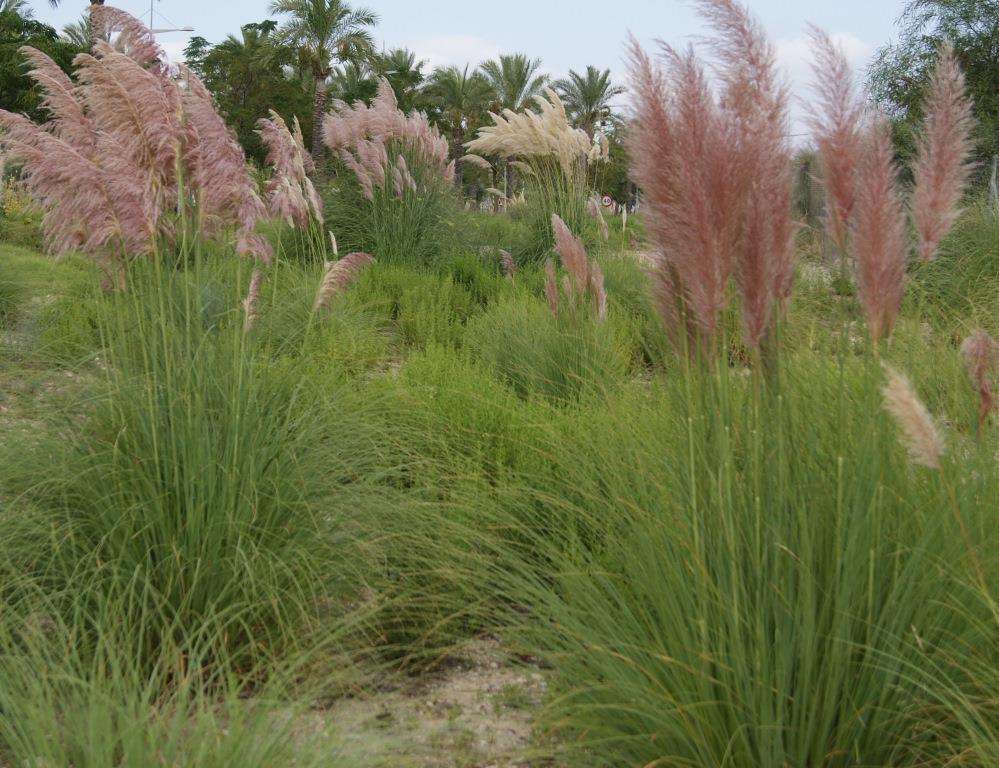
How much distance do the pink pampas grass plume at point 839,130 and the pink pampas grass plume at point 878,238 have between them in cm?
3

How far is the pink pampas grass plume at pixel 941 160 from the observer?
6.78ft

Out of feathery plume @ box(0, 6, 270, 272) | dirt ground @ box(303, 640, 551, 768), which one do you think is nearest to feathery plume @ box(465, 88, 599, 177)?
feathery plume @ box(0, 6, 270, 272)

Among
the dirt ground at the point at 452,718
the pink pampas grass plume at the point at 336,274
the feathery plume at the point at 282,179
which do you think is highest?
the feathery plume at the point at 282,179

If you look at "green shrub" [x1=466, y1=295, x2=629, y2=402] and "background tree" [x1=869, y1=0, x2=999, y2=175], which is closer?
"green shrub" [x1=466, y1=295, x2=629, y2=402]

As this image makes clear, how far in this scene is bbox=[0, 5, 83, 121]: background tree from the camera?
3354cm

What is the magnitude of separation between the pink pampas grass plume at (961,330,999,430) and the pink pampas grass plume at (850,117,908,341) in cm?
29

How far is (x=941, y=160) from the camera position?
6.82 ft

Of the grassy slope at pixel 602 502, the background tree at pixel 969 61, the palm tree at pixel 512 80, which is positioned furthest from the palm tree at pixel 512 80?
the grassy slope at pixel 602 502

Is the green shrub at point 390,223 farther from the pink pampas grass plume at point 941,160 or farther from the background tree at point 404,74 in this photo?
the background tree at point 404,74

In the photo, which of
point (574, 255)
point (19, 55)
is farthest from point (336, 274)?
point (19, 55)

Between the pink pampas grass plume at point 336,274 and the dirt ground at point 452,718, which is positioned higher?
the pink pampas grass plume at point 336,274

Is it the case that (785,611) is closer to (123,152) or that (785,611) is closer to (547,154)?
(123,152)

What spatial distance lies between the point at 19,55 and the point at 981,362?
38.2 meters

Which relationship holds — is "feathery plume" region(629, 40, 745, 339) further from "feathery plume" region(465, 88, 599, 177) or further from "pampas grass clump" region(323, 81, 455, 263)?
"feathery plume" region(465, 88, 599, 177)
